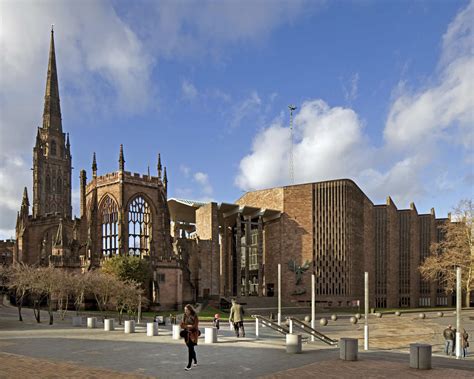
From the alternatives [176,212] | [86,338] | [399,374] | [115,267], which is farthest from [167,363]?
[176,212]

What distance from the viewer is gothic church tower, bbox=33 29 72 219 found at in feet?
297

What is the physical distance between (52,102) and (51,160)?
13.0m

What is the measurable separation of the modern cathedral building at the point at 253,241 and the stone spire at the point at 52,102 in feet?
102

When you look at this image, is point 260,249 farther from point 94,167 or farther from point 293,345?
point 293,345

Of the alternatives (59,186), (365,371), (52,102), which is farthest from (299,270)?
(52,102)

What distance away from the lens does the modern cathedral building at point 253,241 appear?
186ft

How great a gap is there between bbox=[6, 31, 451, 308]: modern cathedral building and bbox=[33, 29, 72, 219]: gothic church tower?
21693mm

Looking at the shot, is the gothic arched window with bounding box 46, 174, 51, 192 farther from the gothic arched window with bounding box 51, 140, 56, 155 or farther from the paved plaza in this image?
the paved plaza

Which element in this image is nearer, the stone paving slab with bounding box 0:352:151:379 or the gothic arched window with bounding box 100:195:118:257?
the stone paving slab with bounding box 0:352:151:379

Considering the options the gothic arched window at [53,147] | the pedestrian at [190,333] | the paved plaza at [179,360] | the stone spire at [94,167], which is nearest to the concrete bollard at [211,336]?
the paved plaza at [179,360]

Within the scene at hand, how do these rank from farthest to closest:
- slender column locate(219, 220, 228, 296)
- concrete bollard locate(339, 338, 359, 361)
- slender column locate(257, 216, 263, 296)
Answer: slender column locate(257, 216, 263, 296)
slender column locate(219, 220, 228, 296)
concrete bollard locate(339, 338, 359, 361)

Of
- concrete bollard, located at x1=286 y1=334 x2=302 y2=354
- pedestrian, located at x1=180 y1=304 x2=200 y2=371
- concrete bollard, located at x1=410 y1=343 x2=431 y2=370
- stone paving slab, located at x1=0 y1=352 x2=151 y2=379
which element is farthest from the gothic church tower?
concrete bollard, located at x1=410 y1=343 x2=431 y2=370

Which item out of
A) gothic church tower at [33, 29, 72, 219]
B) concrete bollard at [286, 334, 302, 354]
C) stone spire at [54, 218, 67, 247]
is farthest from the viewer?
gothic church tower at [33, 29, 72, 219]

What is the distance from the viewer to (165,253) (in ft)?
186
